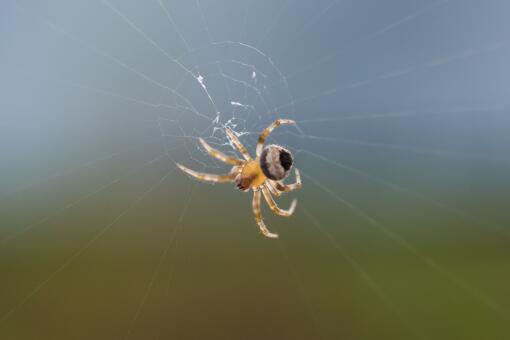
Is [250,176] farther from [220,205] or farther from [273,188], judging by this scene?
[220,205]

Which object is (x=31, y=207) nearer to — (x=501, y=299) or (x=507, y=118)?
(x=501, y=299)

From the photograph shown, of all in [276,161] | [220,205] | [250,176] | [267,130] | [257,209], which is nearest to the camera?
[276,161]

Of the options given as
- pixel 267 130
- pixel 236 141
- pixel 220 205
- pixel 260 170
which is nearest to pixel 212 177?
pixel 236 141

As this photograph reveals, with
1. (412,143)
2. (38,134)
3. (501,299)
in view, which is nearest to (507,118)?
(412,143)

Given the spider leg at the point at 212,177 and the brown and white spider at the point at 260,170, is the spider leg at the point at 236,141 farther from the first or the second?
the spider leg at the point at 212,177

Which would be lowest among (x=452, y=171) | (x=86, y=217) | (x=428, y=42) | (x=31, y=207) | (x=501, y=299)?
(x=501, y=299)

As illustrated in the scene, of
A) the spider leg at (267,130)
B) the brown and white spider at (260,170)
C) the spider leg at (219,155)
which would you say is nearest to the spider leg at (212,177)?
the brown and white spider at (260,170)
